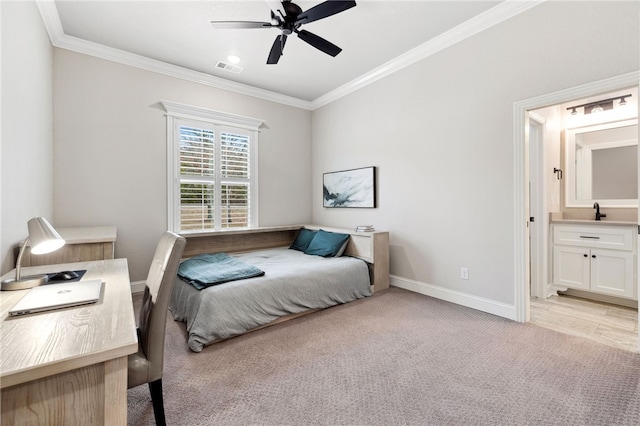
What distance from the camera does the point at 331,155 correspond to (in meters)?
4.82

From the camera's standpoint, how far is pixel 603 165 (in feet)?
11.8

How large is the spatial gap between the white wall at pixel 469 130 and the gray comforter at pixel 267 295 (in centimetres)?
→ 90

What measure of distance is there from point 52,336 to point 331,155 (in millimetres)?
4269

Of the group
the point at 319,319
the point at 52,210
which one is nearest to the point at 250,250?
the point at 319,319

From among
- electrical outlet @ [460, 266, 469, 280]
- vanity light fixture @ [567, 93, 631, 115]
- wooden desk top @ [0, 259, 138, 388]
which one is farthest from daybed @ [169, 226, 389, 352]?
vanity light fixture @ [567, 93, 631, 115]

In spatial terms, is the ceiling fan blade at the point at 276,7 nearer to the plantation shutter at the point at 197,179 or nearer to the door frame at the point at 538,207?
the plantation shutter at the point at 197,179

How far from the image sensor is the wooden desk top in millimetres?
741

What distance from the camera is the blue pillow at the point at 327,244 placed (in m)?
3.74

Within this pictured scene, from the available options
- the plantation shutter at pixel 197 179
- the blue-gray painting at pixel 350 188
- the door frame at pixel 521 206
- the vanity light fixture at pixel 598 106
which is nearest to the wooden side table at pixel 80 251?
the plantation shutter at pixel 197 179

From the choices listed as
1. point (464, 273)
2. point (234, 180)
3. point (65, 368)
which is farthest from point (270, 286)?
point (234, 180)

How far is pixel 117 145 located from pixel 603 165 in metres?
5.94

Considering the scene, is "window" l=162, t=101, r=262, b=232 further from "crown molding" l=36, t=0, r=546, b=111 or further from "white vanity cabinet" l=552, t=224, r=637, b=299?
"white vanity cabinet" l=552, t=224, r=637, b=299

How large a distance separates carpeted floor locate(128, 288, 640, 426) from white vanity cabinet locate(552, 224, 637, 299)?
132cm

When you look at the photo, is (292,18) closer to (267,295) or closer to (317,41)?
(317,41)
